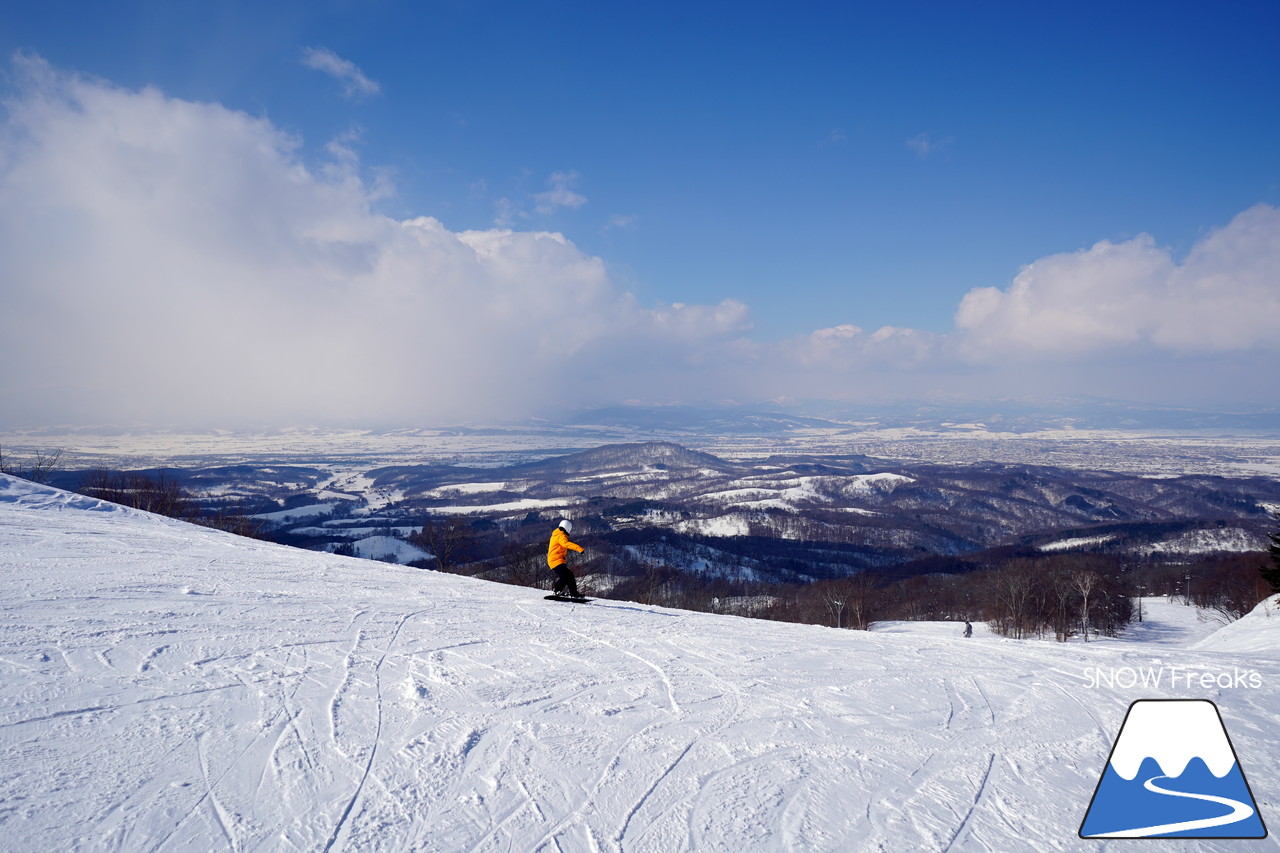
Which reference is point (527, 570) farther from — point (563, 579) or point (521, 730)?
point (521, 730)

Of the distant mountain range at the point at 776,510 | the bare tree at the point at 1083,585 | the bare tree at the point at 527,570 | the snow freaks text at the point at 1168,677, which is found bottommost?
the distant mountain range at the point at 776,510

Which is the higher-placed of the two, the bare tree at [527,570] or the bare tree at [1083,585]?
the bare tree at [527,570]

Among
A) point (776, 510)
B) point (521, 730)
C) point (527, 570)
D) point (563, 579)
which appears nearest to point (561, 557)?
point (563, 579)

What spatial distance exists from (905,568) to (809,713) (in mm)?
98144

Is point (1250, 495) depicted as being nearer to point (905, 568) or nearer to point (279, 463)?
point (905, 568)
